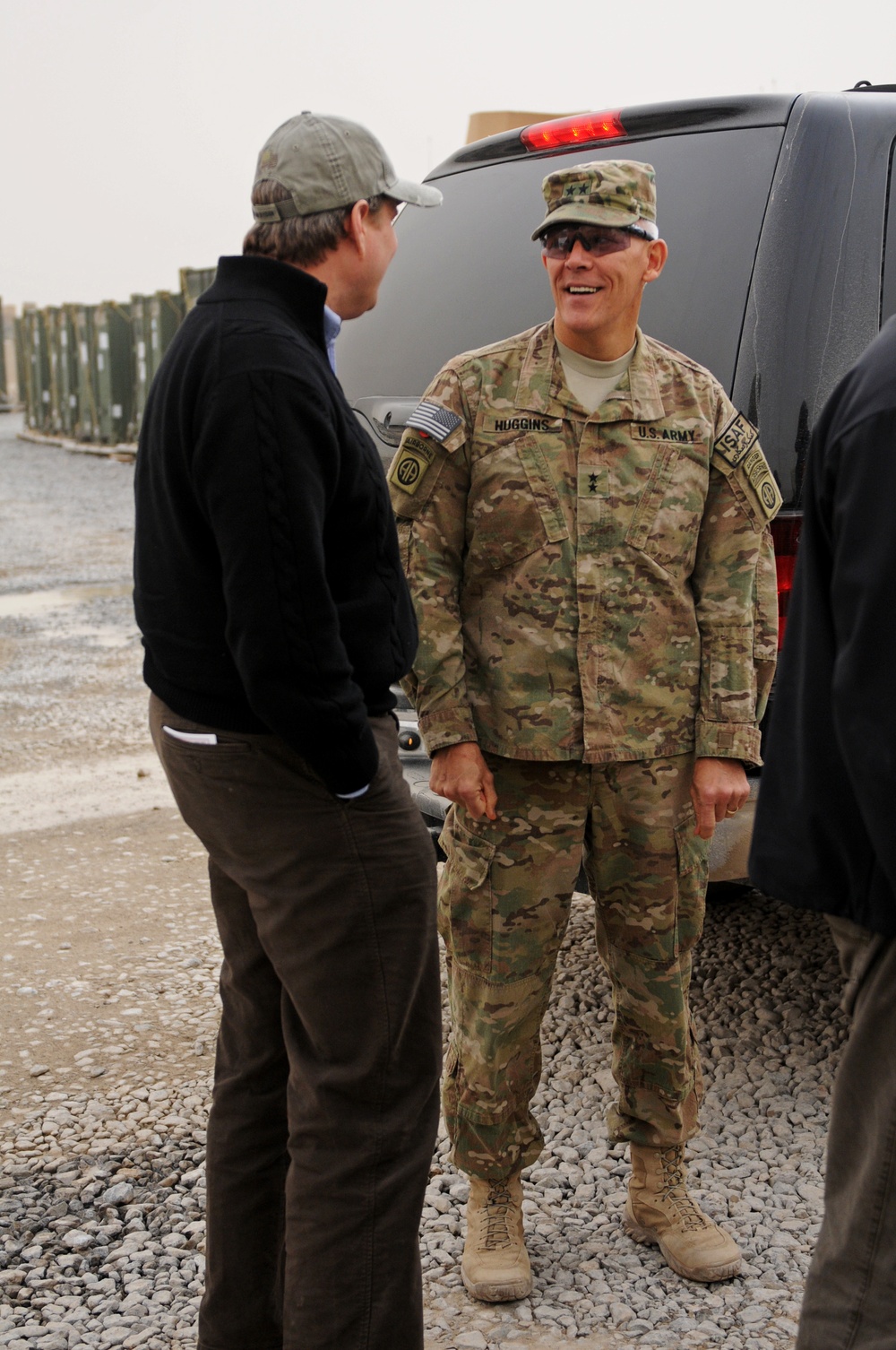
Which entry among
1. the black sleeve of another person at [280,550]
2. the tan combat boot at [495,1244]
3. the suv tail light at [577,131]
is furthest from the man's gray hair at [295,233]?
the tan combat boot at [495,1244]

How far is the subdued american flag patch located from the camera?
253 centimetres

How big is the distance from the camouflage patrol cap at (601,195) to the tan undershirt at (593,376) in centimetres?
24

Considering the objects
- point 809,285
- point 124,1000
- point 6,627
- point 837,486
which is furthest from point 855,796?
point 6,627

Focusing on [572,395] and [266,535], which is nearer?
[266,535]

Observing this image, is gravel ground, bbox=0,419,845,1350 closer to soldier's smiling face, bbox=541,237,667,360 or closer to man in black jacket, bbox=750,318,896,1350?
man in black jacket, bbox=750,318,896,1350

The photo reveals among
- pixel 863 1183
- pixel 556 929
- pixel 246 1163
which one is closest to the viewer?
pixel 863 1183

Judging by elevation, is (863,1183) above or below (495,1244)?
above

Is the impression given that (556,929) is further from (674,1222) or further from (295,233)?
(295,233)

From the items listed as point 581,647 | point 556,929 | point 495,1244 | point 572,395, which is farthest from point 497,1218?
point 572,395

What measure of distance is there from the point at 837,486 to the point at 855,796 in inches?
14.5

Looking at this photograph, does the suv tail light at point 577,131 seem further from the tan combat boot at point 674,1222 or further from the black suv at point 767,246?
the tan combat boot at point 674,1222

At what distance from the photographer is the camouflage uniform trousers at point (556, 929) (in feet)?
8.54

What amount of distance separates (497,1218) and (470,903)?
0.62 metres

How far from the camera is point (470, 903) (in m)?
2.64
